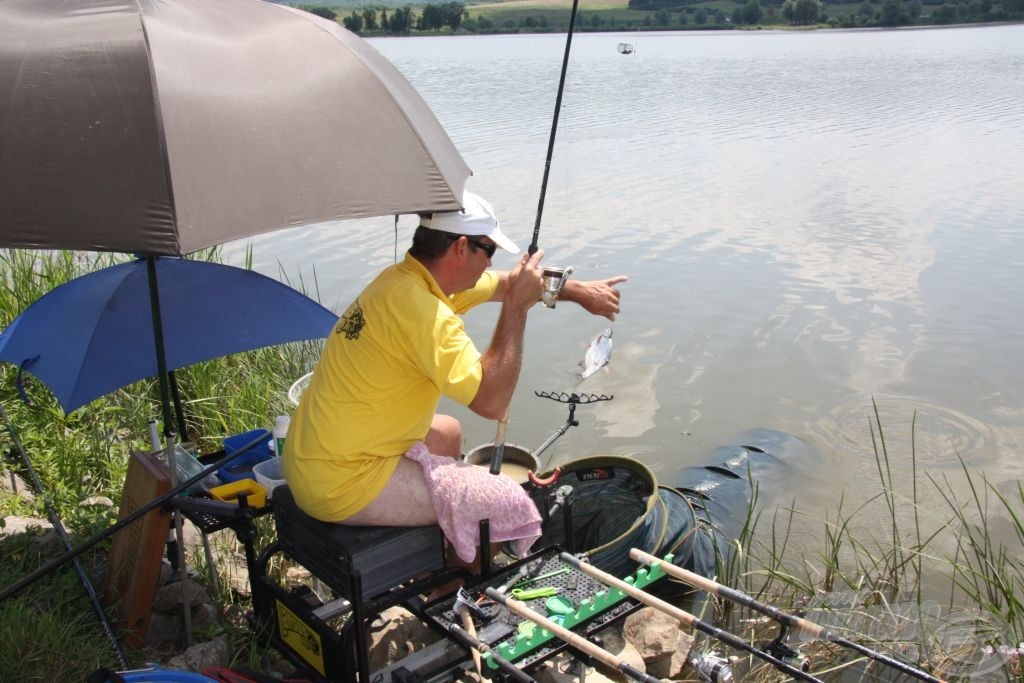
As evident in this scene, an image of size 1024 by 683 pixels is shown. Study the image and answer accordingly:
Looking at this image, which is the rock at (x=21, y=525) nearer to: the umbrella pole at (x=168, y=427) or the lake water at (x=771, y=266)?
the umbrella pole at (x=168, y=427)

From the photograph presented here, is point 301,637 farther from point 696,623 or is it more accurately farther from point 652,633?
point 652,633

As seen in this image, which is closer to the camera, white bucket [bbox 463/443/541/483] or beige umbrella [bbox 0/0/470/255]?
beige umbrella [bbox 0/0/470/255]

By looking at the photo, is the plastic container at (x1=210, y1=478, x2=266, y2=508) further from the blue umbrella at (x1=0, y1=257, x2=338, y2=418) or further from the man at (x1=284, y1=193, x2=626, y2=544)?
the blue umbrella at (x1=0, y1=257, x2=338, y2=418)

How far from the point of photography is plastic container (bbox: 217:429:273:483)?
10.7 feet

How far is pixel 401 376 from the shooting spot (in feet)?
8.30

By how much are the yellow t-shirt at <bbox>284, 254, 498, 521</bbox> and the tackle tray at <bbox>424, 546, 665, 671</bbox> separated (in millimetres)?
396

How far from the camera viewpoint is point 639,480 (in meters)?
3.68

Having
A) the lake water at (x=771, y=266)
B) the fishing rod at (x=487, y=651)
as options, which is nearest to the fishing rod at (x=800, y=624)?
the fishing rod at (x=487, y=651)

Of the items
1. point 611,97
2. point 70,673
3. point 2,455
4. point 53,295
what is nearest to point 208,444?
point 2,455

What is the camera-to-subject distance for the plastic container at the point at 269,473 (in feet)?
9.86

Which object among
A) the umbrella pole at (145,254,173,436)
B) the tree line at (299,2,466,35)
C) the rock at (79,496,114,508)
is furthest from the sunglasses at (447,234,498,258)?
the tree line at (299,2,466,35)

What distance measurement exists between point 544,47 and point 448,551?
3118cm

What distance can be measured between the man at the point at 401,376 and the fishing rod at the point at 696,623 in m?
0.47

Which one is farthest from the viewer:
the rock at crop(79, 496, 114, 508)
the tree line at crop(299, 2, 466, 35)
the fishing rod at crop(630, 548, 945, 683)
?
the tree line at crop(299, 2, 466, 35)
